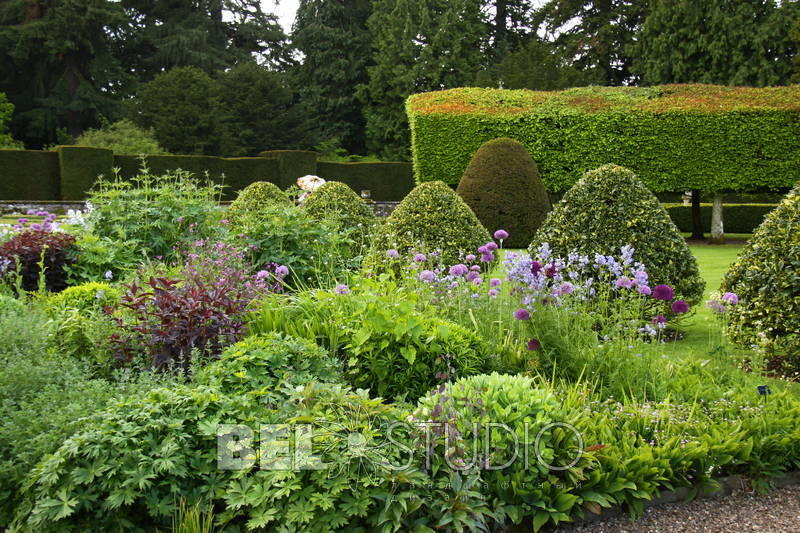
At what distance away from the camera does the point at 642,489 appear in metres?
2.95

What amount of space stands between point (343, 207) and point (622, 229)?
429 centimetres

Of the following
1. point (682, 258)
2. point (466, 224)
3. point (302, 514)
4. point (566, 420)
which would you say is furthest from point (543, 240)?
point (302, 514)

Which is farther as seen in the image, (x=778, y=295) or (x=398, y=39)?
(x=398, y=39)

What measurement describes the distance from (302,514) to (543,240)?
14.3 ft

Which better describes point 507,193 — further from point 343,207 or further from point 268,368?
point 268,368

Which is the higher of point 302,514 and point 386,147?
point 386,147

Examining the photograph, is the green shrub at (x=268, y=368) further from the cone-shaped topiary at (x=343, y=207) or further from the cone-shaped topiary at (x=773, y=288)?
the cone-shaped topiary at (x=343, y=207)

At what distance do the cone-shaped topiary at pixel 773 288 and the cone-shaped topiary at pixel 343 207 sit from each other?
4959 mm

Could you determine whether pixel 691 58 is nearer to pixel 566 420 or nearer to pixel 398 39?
pixel 398 39

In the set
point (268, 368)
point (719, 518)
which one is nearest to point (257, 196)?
point (268, 368)

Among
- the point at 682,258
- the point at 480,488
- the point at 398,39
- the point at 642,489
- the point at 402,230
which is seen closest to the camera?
the point at 480,488

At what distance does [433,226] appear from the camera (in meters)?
8.04

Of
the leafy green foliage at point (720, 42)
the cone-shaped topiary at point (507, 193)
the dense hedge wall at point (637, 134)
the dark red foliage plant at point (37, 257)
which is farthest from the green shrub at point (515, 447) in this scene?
the leafy green foliage at point (720, 42)

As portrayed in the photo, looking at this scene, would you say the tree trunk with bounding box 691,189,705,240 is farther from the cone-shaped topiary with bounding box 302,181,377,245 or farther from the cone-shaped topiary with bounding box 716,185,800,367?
the cone-shaped topiary with bounding box 716,185,800,367
